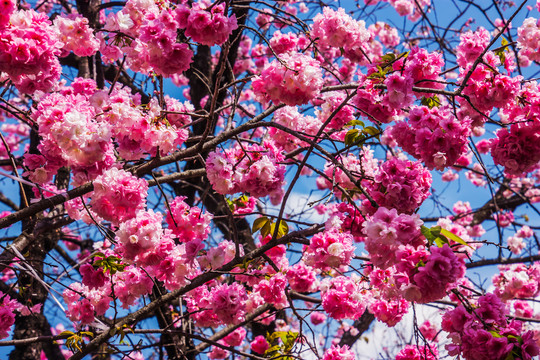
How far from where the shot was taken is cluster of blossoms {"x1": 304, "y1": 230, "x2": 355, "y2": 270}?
2285 millimetres

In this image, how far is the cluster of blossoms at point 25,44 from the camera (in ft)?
5.99

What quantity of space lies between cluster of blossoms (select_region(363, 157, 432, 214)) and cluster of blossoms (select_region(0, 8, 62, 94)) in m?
1.56

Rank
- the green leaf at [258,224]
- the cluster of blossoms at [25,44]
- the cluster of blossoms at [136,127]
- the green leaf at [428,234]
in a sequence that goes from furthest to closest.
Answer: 1. the green leaf at [258,224]
2. the cluster of blossoms at [136,127]
3. the cluster of blossoms at [25,44]
4. the green leaf at [428,234]

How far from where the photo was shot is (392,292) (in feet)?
7.84

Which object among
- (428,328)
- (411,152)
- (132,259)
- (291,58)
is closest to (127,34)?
(291,58)

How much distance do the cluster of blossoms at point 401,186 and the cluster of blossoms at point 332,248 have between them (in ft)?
1.18

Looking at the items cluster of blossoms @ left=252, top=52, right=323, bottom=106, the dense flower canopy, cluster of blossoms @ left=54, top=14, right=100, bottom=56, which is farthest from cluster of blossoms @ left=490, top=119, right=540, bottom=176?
cluster of blossoms @ left=54, top=14, right=100, bottom=56

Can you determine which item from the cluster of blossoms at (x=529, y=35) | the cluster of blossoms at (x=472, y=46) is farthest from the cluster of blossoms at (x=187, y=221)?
the cluster of blossoms at (x=529, y=35)

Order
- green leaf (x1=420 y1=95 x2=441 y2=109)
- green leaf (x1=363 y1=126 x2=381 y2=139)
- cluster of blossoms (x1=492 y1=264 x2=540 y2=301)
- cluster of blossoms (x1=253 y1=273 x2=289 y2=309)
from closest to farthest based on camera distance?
green leaf (x1=363 y1=126 x2=381 y2=139)
green leaf (x1=420 y1=95 x2=441 y2=109)
cluster of blossoms (x1=253 y1=273 x2=289 y2=309)
cluster of blossoms (x1=492 y1=264 x2=540 y2=301)

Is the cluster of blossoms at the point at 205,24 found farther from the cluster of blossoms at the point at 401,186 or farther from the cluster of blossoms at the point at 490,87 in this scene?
the cluster of blossoms at the point at 490,87

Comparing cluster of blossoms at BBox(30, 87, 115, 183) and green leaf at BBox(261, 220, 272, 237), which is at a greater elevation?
cluster of blossoms at BBox(30, 87, 115, 183)

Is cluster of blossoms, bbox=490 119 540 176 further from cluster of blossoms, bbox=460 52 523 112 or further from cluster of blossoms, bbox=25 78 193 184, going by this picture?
cluster of blossoms, bbox=25 78 193 184

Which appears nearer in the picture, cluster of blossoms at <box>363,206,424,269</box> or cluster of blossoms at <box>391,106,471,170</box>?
cluster of blossoms at <box>363,206,424,269</box>

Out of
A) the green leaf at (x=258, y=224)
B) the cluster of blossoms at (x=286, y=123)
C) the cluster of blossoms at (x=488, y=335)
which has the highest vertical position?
the cluster of blossoms at (x=286, y=123)
